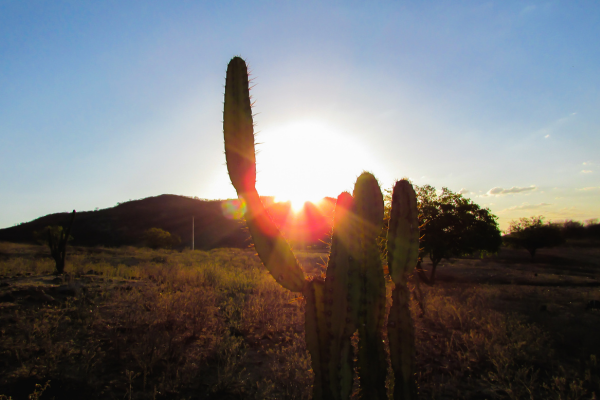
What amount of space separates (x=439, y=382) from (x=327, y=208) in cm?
329

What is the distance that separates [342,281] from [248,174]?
4.81ft

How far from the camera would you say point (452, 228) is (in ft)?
55.1

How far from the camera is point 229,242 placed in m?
63.4

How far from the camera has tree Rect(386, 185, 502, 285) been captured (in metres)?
15.9

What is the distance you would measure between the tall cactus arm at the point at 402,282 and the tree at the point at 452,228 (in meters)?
12.0

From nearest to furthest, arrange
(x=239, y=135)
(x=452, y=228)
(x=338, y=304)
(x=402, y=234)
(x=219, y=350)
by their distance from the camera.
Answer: (x=338, y=304)
(x=239, y=135)
(x=402, y=234)
(x=219, y=350)
(x=452, y=228)

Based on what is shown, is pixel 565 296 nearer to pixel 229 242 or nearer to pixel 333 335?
pixel 333 335

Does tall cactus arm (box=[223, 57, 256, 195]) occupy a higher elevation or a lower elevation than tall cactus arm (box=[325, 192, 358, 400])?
higher

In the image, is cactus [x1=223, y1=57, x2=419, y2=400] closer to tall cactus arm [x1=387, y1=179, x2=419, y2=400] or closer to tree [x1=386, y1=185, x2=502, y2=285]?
tall cactus arm [x1=387, y1=179, x2=419, y2=400]

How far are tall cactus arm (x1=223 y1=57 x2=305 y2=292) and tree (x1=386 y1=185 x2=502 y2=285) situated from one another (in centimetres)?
1310

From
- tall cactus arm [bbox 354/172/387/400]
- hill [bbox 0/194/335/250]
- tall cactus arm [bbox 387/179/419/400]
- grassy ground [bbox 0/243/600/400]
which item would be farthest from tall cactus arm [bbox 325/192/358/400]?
hill [bbox 0/194/335/250]

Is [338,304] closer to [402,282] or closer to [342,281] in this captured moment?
[342,281]

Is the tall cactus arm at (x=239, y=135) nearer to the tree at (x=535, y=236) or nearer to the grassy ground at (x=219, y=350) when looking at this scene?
the grassy ground at (x=219, y=350)

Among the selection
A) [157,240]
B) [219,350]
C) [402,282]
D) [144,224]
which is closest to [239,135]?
[402,282]
